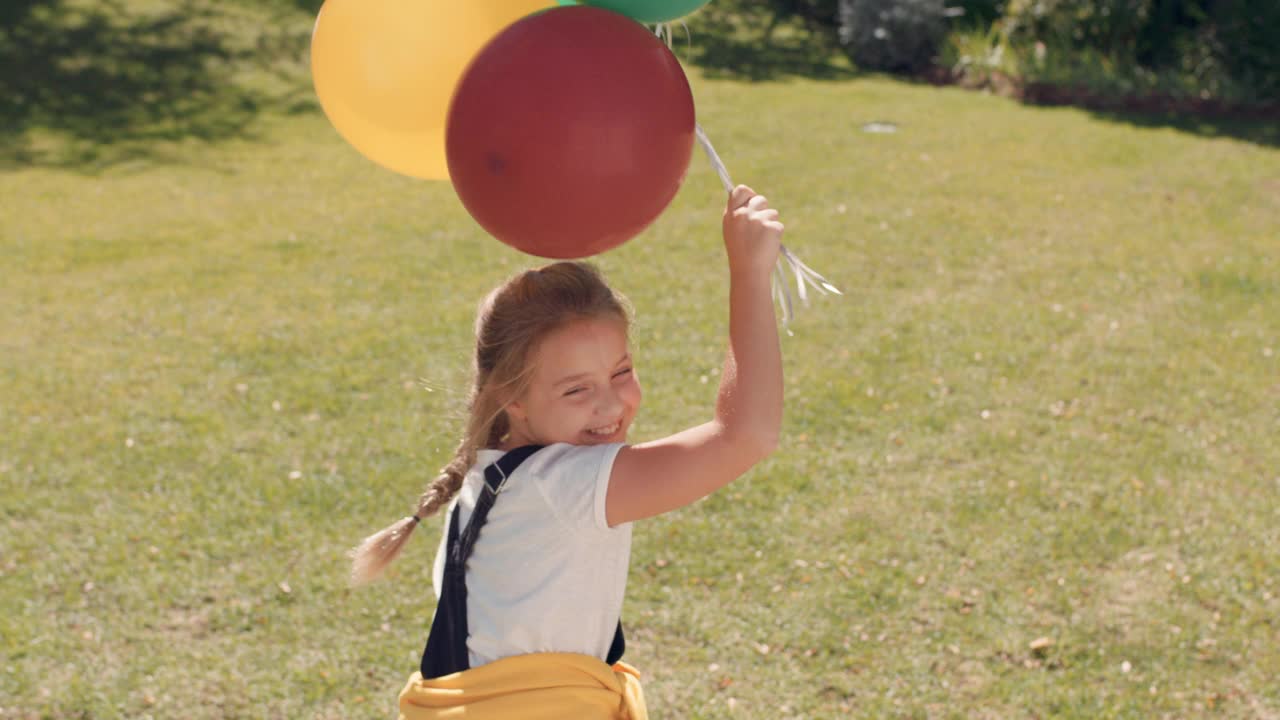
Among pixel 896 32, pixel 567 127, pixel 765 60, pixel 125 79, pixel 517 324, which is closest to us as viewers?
pixel 567 127

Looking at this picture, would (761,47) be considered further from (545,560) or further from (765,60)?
(545,560)

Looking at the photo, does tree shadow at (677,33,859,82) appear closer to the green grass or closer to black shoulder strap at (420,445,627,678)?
the green grass

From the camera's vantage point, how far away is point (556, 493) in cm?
214

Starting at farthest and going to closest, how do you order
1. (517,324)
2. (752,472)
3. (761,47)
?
1. (761,47)
2. (752,472)
3. (517,324)

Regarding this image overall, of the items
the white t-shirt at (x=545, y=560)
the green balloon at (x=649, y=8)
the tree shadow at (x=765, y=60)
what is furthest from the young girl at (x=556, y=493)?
the tree shadow at (x=765, y=60)

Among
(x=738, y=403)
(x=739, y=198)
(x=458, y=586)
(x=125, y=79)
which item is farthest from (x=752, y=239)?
(x=125, y=79)

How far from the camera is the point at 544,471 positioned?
7.09 feet

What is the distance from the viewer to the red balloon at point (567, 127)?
6.11 feet

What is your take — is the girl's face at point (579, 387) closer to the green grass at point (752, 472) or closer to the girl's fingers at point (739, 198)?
the green grass at point (752, 472)

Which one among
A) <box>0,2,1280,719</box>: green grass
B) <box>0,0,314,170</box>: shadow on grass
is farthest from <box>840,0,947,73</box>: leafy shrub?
<box>0,0,314,170</box>: shadow on grass

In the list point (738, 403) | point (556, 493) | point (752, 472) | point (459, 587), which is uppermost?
point (738, 403)

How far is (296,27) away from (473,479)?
1558 centimetres

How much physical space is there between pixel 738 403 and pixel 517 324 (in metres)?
0.48

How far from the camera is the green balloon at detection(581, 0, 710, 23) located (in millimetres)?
2078
